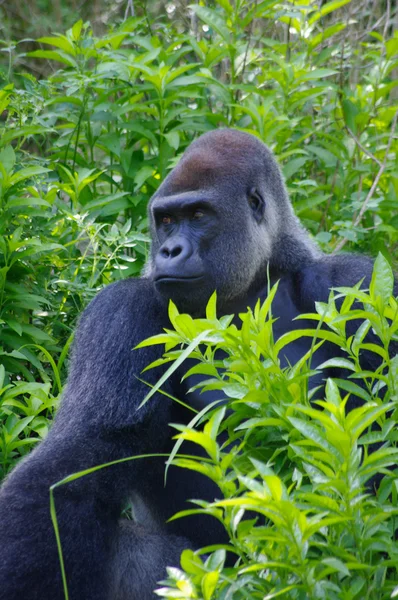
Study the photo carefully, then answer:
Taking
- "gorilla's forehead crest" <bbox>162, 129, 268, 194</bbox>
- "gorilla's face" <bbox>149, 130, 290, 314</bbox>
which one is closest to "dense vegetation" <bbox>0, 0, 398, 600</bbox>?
"gorilla's face" <bbox>149, 130, 290, 314</bbox>

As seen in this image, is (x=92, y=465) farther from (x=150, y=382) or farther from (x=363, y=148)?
(x=363, y=148)

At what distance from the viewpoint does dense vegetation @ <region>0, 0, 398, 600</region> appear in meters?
1.82

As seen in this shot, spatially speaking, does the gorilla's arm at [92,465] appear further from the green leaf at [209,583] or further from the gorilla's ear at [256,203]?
the green leaf at [209,583]

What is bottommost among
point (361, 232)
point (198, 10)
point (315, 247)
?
point (361, 232)

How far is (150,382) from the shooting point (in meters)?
2.91

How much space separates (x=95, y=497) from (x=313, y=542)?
1.08 meters

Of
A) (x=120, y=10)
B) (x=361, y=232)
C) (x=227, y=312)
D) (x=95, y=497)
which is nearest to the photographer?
(x=95, y=497)

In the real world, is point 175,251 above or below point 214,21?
below

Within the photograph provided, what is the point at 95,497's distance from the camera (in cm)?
272

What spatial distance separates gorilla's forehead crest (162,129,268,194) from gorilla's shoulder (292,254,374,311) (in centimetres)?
40

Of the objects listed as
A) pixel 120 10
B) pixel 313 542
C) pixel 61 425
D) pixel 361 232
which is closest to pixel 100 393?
pixel 61 425

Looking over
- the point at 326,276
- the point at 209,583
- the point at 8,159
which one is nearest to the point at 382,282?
the point at 209,583

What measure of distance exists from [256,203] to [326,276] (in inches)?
14.9

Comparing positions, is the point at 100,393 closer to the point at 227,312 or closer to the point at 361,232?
the point at 227,312
